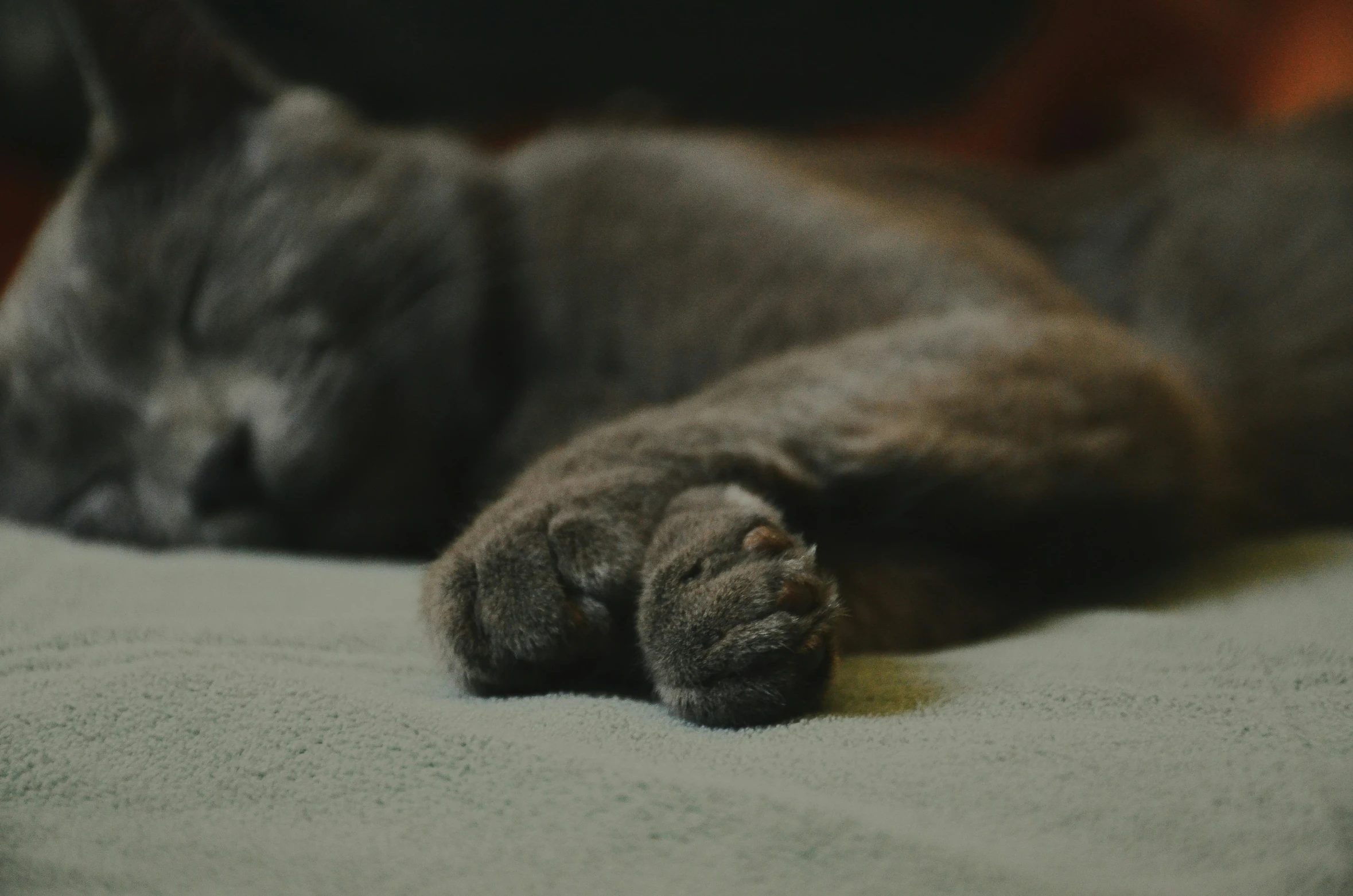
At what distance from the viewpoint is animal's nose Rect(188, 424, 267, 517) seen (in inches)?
42.1

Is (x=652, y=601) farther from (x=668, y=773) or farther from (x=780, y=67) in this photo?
(x=780, y=67)

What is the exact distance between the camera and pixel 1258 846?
45 cm

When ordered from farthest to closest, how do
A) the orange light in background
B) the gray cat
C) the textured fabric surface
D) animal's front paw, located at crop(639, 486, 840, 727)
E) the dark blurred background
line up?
1. the orange light in background
2. the dark blurred background
3. the gray cat
4. animal's front paw, located at crop(639, 486, 840, 727)
5. the textured fabric surface

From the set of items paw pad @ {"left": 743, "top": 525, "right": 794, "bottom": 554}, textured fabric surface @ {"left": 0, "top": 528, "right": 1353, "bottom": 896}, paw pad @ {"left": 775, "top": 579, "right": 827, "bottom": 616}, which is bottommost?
textured fabric surface @ {"left": 0, "top": 528, "right": 1353, "bottom": 896}

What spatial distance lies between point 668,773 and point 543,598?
0.49 ft

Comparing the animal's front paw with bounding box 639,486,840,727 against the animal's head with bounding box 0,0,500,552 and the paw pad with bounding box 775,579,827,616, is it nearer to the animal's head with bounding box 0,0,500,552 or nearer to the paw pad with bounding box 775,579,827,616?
the paw pad with bounding box 775,579,827,616

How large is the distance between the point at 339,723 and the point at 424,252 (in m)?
0.74

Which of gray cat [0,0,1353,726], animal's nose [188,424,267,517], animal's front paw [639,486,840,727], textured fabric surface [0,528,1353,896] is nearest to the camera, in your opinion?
textured fabric surface [0,528,1353,896]

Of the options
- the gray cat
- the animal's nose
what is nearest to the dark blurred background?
the gray cat

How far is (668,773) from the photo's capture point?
1.63ft

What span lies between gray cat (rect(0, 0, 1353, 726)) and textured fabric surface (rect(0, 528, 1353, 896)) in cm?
14

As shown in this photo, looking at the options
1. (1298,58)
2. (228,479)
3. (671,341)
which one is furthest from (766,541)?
(1298,58)

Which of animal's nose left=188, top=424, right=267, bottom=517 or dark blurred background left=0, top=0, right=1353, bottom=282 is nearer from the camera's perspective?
animal's nose left=188, top=424, right=267, bottom=517

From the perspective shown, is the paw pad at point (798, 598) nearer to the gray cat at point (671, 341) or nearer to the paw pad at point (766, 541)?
the paw pad at point (766, 541)
